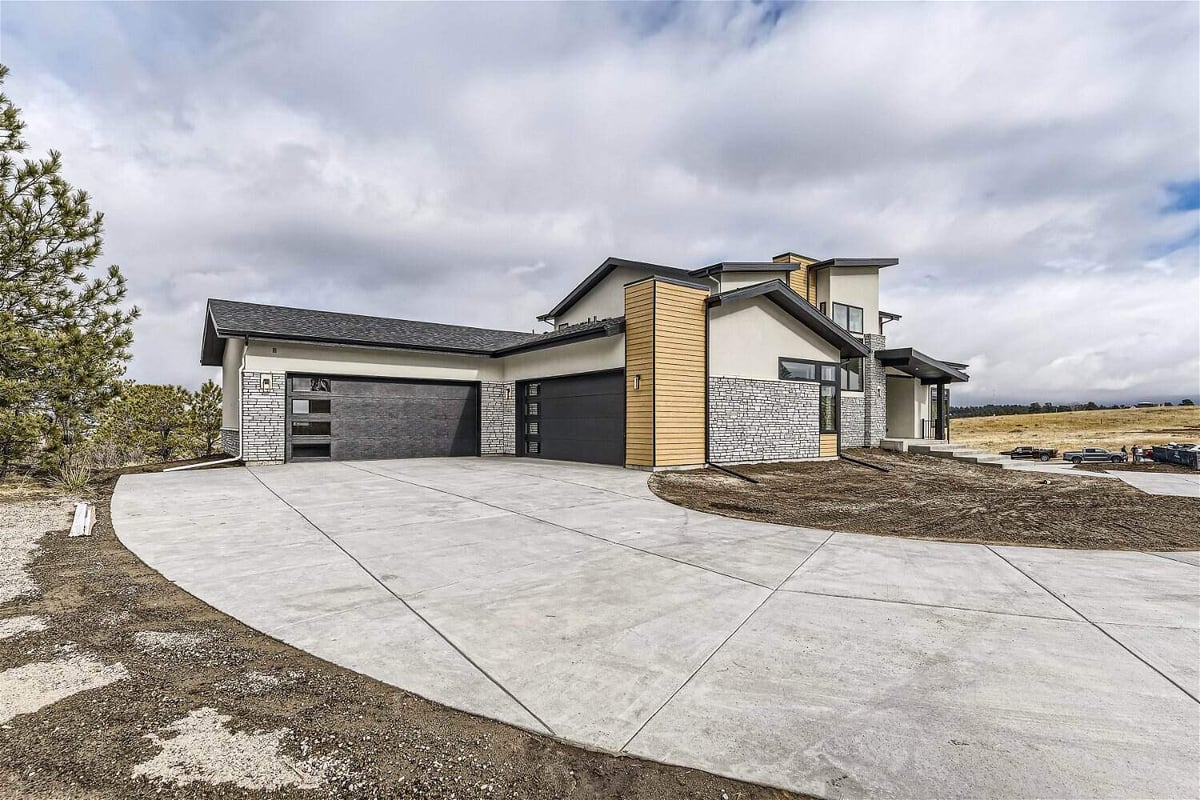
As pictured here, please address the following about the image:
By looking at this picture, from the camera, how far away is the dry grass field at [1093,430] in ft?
85.6

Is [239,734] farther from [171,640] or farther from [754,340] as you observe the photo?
[754,340]

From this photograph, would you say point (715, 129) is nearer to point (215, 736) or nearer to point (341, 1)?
point (341, 1)

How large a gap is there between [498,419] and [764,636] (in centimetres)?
1477

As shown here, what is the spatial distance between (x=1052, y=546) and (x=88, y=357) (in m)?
15.2

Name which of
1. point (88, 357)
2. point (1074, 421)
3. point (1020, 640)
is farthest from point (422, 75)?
point (1074, 421)

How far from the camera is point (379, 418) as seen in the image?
15.6m

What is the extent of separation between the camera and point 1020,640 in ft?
11.1

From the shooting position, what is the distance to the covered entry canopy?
19000mm

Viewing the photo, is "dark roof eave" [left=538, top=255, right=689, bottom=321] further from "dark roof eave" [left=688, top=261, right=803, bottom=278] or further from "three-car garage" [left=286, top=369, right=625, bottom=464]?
"three-car garage" [left=286, top=369, right=625, bottom=464]

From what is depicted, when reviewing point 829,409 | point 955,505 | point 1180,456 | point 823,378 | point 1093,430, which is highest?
point 823,378

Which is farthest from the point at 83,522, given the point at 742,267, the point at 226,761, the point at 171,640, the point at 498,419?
the point at 742,267

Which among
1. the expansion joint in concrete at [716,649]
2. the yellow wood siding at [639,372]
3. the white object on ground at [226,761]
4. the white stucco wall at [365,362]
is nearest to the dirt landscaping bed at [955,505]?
the yellow wood siding at [639,372]

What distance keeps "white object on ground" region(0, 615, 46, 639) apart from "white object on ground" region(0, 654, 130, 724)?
680 millimetres

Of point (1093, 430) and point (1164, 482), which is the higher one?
point (1093, 430)
